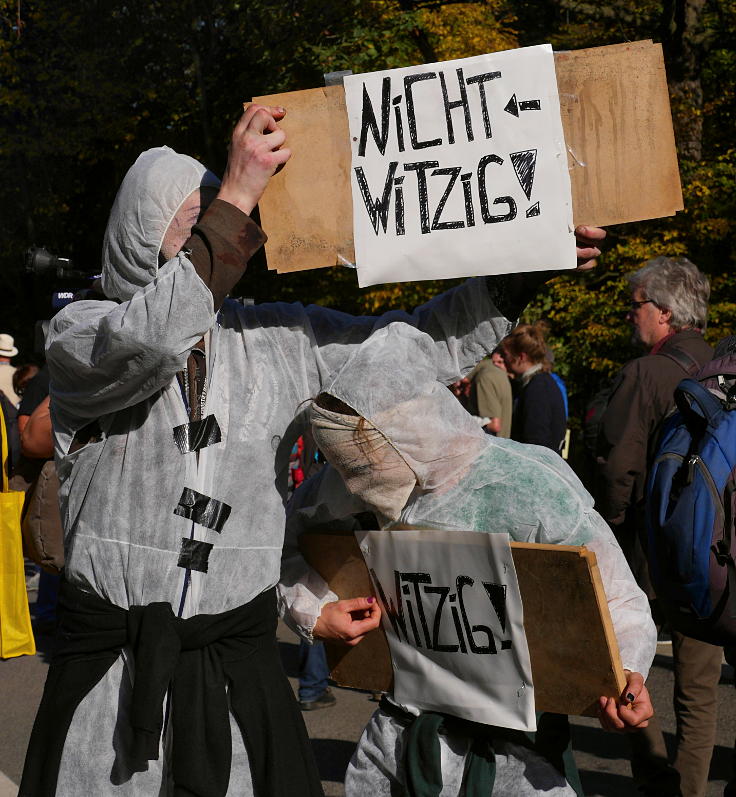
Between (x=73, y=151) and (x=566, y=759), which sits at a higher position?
(x=73, y=151)

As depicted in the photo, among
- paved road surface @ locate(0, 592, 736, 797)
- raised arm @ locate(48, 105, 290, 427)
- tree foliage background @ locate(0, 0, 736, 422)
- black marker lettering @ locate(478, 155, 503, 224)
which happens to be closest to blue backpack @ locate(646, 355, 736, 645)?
black marker lettering @ locate(478, 155, 503, 224)

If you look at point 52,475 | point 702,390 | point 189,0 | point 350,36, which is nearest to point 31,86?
point 189,0

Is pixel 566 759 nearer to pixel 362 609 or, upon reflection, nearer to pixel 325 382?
pixel 362 609

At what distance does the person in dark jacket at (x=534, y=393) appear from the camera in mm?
6884

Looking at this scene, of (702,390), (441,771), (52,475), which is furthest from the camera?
(52,475)

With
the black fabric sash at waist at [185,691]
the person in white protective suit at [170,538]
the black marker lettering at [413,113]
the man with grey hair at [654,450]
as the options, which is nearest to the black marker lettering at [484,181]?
the black marker lettering at [413,113]

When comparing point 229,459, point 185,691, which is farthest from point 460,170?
point 185,691

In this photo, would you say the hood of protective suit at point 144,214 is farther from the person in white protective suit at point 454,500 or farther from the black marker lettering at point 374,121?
the person in white protective suit at point 454,500

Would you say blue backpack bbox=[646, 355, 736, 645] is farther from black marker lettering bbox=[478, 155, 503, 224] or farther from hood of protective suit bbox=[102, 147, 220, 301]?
hood of protective suit bbox=[102, 147, 220, 301]

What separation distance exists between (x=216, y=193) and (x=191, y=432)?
496 mm

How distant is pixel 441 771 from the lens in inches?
91.9

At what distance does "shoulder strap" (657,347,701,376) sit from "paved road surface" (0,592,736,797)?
5.66 feet

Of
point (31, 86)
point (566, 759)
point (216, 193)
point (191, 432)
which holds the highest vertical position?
point (31, 86)

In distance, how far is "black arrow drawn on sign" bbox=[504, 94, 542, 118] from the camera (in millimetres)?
2092
